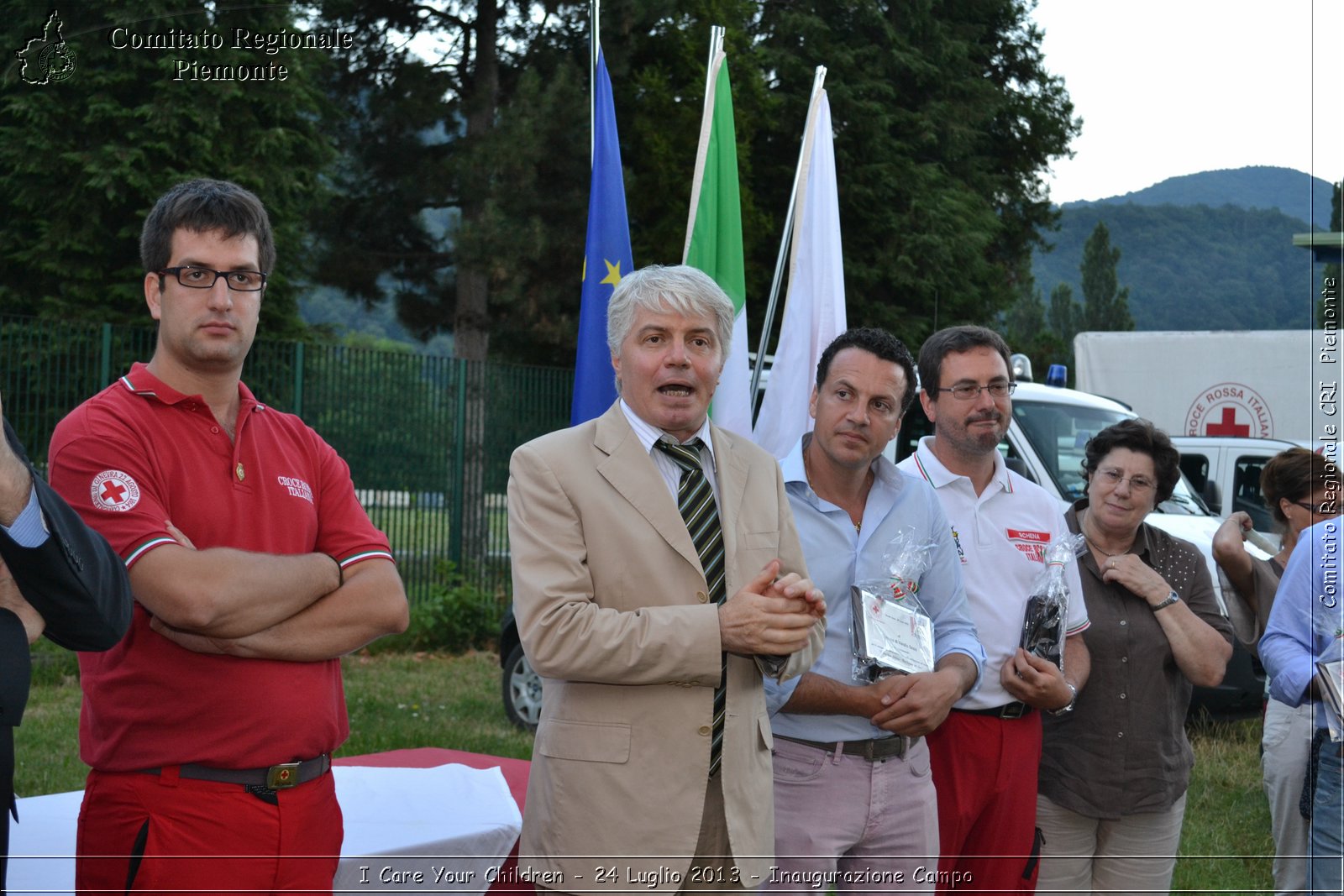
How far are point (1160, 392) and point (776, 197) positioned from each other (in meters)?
7.82

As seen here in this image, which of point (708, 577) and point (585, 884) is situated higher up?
point (708, 577)

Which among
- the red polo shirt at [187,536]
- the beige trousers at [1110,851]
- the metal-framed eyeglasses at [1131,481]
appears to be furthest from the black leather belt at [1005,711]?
the red polo shirt at [187,536]

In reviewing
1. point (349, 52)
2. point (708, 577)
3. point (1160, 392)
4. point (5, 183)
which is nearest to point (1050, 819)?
point (708, 577)

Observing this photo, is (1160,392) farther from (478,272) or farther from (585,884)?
(585,884)

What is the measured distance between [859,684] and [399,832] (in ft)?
4.90

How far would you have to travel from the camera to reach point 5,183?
43.4 feet

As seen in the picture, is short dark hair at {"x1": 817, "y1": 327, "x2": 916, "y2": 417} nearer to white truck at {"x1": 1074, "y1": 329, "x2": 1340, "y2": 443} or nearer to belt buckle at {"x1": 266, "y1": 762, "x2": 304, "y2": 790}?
belt buckle at {"x1": 266, "y1": 762, "x2": 304, "y2": 790}

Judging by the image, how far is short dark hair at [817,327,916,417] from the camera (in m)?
3.59

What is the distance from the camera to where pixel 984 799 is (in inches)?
144

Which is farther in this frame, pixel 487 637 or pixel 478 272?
pixel 478 272

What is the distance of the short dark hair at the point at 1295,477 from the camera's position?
4500 mm

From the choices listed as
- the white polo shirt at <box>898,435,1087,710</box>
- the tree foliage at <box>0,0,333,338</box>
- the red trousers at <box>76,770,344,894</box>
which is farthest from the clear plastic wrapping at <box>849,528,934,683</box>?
the tree foliage at <box>0,0,333,338</box>

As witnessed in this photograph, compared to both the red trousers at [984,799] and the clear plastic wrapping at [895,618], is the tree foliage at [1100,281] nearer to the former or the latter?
the red trousers at [984,799]

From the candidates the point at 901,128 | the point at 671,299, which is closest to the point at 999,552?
the point at 671,299
